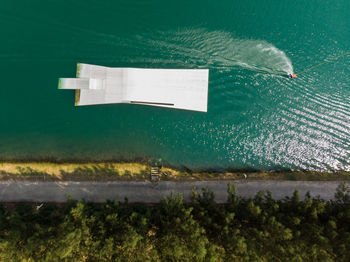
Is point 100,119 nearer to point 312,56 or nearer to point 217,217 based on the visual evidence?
point 217,217

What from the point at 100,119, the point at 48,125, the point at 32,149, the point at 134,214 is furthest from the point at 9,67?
the point at 134,214

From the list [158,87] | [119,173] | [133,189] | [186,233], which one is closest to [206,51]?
[158,87]

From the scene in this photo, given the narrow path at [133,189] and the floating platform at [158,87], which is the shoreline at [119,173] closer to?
the narrow path at [133,189]

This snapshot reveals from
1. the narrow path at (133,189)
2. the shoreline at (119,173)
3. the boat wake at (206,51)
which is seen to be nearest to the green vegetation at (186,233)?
the narrow path at (133,189)

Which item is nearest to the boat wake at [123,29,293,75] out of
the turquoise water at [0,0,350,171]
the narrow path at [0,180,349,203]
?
the turquoise water at [0,0,350,171]

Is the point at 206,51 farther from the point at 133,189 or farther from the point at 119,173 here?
the point at 133,189
